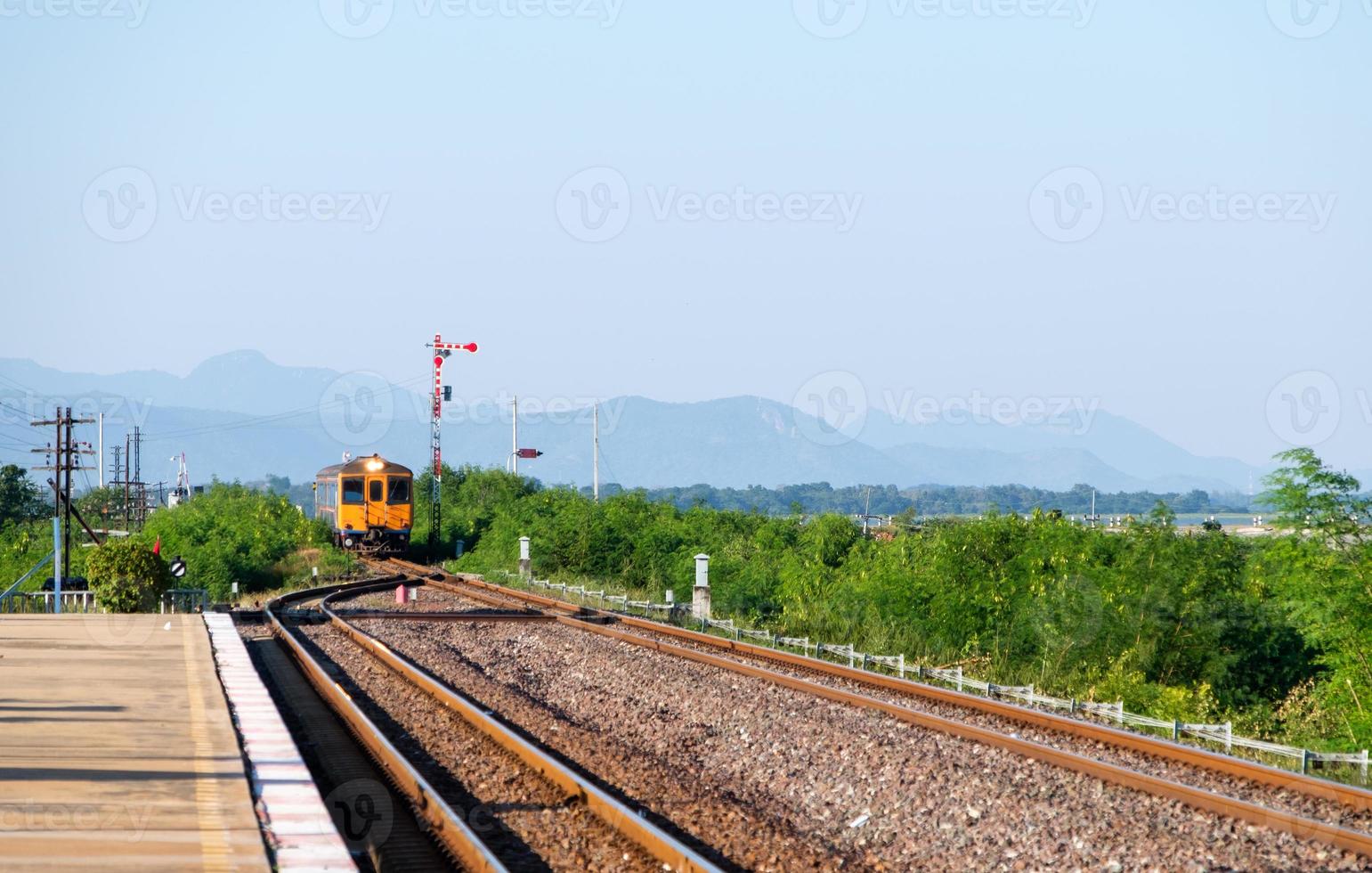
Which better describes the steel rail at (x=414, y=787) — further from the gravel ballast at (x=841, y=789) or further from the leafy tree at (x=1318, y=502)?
the leafy tree at (x=1318, y=502)

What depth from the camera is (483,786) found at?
923 cm

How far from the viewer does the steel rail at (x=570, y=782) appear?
276 inches

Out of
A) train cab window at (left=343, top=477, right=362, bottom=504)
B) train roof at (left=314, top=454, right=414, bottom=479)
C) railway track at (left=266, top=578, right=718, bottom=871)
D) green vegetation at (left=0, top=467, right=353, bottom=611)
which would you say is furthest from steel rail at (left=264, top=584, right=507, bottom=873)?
train roof at (left=314, top=454, right=414, bottom=479)

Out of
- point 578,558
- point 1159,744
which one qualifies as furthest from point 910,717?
point 578,558

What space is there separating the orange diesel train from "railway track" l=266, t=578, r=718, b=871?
23.3 meters

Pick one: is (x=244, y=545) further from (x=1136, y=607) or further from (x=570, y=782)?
(x=570, y=782)

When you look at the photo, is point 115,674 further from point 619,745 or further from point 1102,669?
point 1102,669

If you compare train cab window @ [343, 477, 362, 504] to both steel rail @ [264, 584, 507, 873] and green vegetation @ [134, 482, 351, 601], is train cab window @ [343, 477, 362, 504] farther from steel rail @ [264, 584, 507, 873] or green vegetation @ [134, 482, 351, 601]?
steel rail @ [264, 584, 507, 873]

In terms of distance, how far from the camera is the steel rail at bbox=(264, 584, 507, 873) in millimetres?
7160

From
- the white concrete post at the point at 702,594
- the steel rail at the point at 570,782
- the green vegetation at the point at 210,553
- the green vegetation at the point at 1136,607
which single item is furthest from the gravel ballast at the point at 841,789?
the green vegetation at the point at 210,553

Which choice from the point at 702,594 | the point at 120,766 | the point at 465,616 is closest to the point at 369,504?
the point at 465,616

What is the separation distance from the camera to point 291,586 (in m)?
31.8

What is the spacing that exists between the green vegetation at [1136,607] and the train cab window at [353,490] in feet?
44.9

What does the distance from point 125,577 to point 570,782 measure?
632 inches
